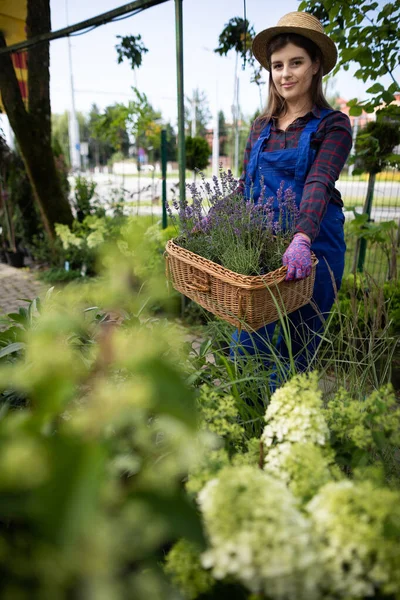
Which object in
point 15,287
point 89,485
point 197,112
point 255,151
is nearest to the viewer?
point 89,485

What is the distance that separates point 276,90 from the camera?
2008mm

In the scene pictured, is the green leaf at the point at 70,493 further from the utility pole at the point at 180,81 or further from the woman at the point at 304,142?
the utility pole at the point at 180,81

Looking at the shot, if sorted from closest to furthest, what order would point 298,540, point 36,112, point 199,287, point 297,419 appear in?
point 298,540 < point 297,419 < point 199,287 < point 36,112

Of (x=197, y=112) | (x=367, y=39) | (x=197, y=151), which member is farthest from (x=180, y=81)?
(x=197, y=112)

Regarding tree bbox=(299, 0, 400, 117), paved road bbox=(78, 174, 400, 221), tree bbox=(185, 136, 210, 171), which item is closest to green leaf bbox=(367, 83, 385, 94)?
tree bbox=(299, 0, 400, 117)

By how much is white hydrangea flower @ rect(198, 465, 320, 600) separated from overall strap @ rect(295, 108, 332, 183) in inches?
62.2

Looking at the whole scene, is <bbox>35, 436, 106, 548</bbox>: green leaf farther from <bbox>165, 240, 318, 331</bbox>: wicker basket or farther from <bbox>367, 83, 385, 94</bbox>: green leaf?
<bbox>367, 83, 385, 94</bbox>: green leaf

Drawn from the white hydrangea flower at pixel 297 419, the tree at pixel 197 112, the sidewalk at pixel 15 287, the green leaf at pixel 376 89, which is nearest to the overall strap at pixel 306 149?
the green leaf at pixel 376 89

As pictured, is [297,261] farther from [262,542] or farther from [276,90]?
[262,542]

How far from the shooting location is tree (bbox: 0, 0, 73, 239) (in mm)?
5172

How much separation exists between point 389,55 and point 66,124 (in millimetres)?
48591

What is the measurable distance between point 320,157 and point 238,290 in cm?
73

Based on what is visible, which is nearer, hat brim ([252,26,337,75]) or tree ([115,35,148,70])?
hat brim ([252,26,337,75])

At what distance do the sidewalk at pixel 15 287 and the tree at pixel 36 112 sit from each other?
35.9 inches
